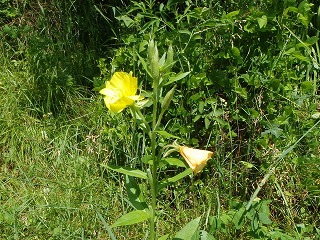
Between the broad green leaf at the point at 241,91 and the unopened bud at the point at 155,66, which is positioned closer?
the unopened bud at the point at 155,66

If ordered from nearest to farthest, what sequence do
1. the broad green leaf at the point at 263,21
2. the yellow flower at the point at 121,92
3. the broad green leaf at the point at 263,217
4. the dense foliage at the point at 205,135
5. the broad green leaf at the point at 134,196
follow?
the yellow flower at the point at 121,92 < the broad green leaf at the point at 134,196 < the broad green leaf at the point at 263,217 < the dense foliage at the point at 205,135 < the broad green leaf at the point at 263,21

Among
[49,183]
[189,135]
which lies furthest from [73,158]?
[189,135]

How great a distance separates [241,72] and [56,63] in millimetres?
1267

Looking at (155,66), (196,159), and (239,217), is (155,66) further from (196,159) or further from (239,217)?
(239,217)

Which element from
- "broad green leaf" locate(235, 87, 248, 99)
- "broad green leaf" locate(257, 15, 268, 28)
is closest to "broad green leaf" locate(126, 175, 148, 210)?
"broad green leaf" locate(235, 87, 248, 99)

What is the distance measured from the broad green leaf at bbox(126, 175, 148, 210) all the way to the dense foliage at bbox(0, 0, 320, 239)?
413 mm

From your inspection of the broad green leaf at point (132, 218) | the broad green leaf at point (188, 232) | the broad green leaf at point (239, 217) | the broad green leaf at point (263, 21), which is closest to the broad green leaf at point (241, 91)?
the broad green leaf at point (263, 21)

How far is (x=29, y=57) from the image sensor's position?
362 centimetres

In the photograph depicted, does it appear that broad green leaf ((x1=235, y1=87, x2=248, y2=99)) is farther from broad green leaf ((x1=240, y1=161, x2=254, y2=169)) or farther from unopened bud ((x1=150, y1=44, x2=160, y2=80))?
unopened bud ((x1=150, y1=44, x2=160, y2=80))

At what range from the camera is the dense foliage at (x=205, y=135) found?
248 centimetres

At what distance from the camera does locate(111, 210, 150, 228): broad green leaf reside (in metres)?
1.70

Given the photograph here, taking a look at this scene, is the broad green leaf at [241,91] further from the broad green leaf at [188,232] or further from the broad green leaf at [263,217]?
the broad green leaf at [188,232]

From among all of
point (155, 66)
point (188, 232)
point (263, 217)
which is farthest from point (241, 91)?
point (155, 66)

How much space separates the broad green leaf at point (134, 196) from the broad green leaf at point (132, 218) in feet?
0.15
